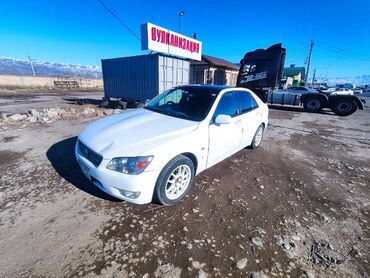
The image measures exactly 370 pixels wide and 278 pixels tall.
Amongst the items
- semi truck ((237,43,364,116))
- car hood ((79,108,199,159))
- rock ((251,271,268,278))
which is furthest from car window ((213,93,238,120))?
semi truck ((237,43,364,116))

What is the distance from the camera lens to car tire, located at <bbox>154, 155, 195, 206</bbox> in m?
2.46

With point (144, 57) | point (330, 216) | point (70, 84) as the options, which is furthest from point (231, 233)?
point (70, 84)

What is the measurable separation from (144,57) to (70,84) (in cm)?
2912

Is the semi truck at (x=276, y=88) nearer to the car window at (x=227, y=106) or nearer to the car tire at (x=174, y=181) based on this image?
the car window at (x=227, y=106)

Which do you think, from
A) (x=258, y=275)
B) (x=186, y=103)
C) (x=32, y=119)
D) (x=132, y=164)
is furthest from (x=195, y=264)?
(x=32, y=119)

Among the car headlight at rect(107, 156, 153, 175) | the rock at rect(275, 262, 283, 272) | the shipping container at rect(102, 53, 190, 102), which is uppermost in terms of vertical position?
the shipping container at rect(102, 53, 190, 102)

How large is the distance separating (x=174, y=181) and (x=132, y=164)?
70 cm

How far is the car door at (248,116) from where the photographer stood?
12.9 ft

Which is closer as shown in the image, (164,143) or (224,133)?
(164,143)

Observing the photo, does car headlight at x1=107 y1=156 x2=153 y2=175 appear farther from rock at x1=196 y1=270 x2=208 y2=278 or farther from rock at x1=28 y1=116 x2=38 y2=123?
rock at x1=28 y1=116 x2=38 y2=123

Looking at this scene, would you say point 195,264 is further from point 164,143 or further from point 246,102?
point 246,102

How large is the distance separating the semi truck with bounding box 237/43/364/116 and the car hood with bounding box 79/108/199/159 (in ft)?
36.1

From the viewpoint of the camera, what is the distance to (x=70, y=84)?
33000mm

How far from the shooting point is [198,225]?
7.93ft
